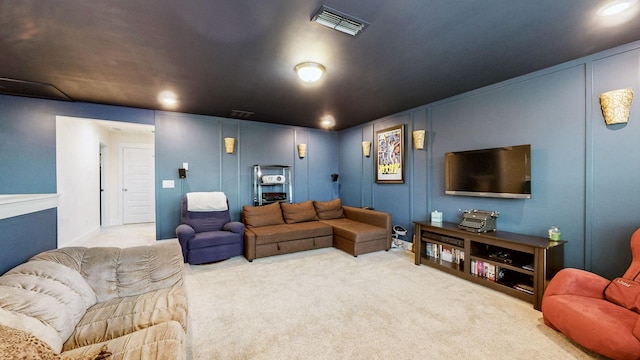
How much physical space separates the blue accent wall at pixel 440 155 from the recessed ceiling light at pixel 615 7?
81cm

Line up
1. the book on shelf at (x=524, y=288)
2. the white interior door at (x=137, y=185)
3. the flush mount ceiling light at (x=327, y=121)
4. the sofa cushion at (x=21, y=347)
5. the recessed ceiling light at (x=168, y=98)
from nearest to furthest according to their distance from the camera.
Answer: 1. the sofa cushion at (x=21, y=347)
2. the book on shelf at (x=524, y=288)
3. the recessed ceiling light at (x=168, y=98)
4. the flush mount ceiling light at (x=327, y=121)
5. the white interior door at (x=137, y=185)

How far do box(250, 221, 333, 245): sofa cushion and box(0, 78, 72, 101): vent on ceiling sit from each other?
11.1 feet

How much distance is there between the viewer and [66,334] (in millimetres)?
1326

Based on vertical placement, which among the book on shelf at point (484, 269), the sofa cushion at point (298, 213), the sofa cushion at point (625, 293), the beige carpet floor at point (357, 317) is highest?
the sofa cushion at point (298, 213)

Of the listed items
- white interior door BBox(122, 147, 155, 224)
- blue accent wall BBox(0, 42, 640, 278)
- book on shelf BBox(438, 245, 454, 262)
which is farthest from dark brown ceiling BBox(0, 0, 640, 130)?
white interior door BBox(122, 147, 155, 224)

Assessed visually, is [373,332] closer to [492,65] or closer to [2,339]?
[2,339]

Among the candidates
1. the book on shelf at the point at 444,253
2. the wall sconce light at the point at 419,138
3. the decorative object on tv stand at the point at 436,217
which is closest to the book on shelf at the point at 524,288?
the book on shelf at the point at 444,253

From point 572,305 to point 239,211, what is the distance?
16.3 feet

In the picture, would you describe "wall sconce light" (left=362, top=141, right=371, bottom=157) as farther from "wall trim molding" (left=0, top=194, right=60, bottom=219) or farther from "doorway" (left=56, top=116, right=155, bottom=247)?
"wall trim molding" (left=0, top=194, right=60, bottom=219)

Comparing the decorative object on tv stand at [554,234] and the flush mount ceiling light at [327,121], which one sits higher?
the flush mount ceiling light at [327,121]

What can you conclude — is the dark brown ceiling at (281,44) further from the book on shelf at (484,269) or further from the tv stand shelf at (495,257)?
the book on shelf at (484,269)

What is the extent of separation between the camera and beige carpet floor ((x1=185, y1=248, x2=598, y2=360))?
1.81 meters

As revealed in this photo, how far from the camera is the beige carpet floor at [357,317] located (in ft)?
5.94

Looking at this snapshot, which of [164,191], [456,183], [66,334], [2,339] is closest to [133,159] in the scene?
[164,191]
